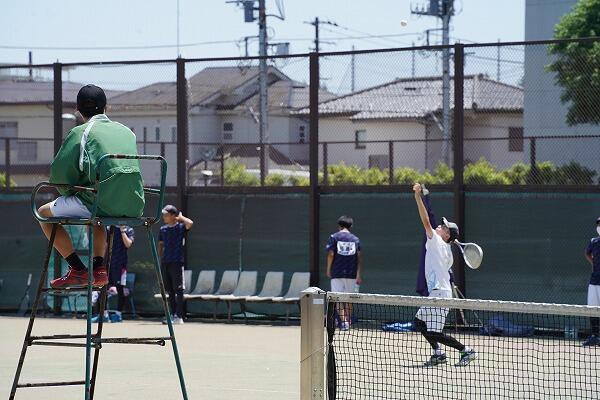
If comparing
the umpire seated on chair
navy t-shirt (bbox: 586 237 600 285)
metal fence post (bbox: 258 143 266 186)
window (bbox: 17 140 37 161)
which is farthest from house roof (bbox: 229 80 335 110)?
the umpire seated on chair

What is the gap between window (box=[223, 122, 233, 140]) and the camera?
2217 cm

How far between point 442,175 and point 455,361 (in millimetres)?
7148

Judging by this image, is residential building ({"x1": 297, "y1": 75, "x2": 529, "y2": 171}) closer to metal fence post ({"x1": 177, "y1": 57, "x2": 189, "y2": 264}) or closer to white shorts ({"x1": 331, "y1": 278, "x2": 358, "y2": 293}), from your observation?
metal fence post ({"x1": 177, "y1": 57, "x2": 189, "y2": 264})

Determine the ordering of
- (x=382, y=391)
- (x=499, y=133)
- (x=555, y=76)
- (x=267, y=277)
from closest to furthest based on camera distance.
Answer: (x=382, y=391) < (x=267, y=277) < (x=555, y=76) < (x=499, y=133)

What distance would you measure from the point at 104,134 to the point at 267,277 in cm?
1116

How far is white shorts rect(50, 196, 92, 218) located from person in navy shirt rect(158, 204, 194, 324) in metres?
10.5

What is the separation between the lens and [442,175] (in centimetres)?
1922

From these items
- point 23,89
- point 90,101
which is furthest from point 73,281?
point 23,89

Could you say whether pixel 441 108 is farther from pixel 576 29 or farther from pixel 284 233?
pixel 576 29

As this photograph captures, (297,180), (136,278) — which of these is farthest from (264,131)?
(136,278)

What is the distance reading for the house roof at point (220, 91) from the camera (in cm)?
1942

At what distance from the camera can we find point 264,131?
2373cm

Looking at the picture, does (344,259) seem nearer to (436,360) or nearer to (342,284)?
(342,284)

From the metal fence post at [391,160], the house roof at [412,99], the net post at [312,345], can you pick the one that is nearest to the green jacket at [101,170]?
the net post at [312,345]
